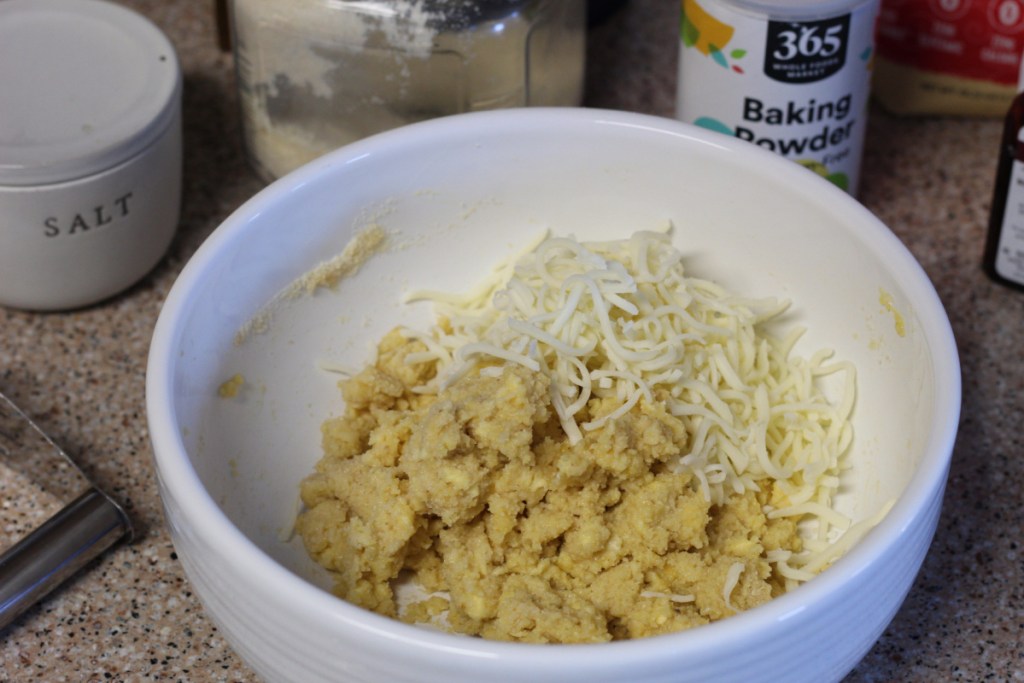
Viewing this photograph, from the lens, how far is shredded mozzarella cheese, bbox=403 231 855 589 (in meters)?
0.86

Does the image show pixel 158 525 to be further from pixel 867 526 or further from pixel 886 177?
pixel 886 177

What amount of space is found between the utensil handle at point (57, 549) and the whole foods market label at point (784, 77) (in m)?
0.58

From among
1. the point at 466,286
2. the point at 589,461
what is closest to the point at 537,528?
the point at 589,461

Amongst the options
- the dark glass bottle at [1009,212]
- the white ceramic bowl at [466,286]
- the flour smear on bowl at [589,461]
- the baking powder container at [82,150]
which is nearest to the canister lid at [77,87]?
the baking powder container at [82,150]

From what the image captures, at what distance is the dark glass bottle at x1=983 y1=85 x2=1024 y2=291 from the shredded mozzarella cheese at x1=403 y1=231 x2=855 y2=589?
0.23 meters

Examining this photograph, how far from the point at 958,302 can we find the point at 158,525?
0.69 m

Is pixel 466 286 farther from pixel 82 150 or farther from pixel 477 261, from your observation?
pixel 82 150

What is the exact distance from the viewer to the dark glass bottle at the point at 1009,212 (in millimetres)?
1011

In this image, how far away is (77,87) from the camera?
1.04 m

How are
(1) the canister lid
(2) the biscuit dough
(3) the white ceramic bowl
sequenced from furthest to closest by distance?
(1) the canister lid → (2) the biscuit dough → (3) the white ceramic bowl

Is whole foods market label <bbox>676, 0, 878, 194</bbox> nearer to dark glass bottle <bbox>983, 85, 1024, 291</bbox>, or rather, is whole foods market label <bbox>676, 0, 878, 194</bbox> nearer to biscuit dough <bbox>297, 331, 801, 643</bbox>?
dark glass bottle <bbox>983, 85, 1024, 291</bbox>

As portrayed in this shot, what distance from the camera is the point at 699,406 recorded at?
881mm

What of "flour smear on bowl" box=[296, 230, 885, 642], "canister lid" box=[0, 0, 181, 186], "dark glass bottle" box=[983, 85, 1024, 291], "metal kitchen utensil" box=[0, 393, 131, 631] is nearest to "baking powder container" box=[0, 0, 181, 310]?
"canister lid" box=[0, 0, 181, 186]

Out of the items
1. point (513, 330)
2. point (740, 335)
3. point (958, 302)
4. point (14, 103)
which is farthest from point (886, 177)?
point (14, 103)
